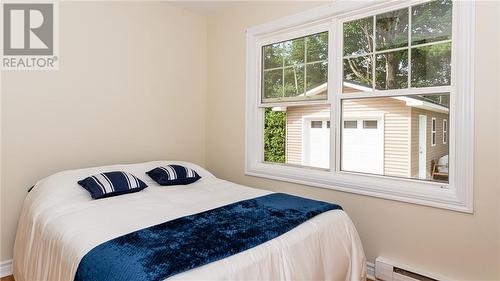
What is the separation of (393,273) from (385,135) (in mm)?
1079

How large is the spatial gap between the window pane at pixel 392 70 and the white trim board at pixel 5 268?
3.41 metres

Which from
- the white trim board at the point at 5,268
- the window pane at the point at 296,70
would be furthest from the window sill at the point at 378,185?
the white trim board at the point at 5,268

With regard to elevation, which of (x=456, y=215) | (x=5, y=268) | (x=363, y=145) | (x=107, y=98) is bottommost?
(x=5, y=268)

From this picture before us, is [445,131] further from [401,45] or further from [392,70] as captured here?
[401,45]

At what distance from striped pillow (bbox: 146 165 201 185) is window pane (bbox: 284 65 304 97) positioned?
1.29m

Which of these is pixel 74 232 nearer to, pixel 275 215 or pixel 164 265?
pixel 164 265

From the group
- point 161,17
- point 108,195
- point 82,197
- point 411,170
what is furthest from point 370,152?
point 161,17

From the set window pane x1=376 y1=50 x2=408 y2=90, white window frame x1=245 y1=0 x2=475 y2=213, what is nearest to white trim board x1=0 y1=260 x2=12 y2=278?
white window frame x1=245 y1=0 x2=475 y2=213

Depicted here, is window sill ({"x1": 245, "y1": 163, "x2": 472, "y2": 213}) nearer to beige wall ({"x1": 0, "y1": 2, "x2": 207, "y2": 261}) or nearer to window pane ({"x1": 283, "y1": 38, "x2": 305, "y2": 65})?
window pane ({"x1": 283, "y1": 38, "x2": 305, "y2": 65})

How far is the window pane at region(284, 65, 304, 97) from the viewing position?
9.57 feet

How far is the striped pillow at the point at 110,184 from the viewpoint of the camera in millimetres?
2193

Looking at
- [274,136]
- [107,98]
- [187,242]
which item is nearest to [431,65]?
[274,136]

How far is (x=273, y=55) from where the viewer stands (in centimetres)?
316

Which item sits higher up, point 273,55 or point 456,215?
point 273,55
